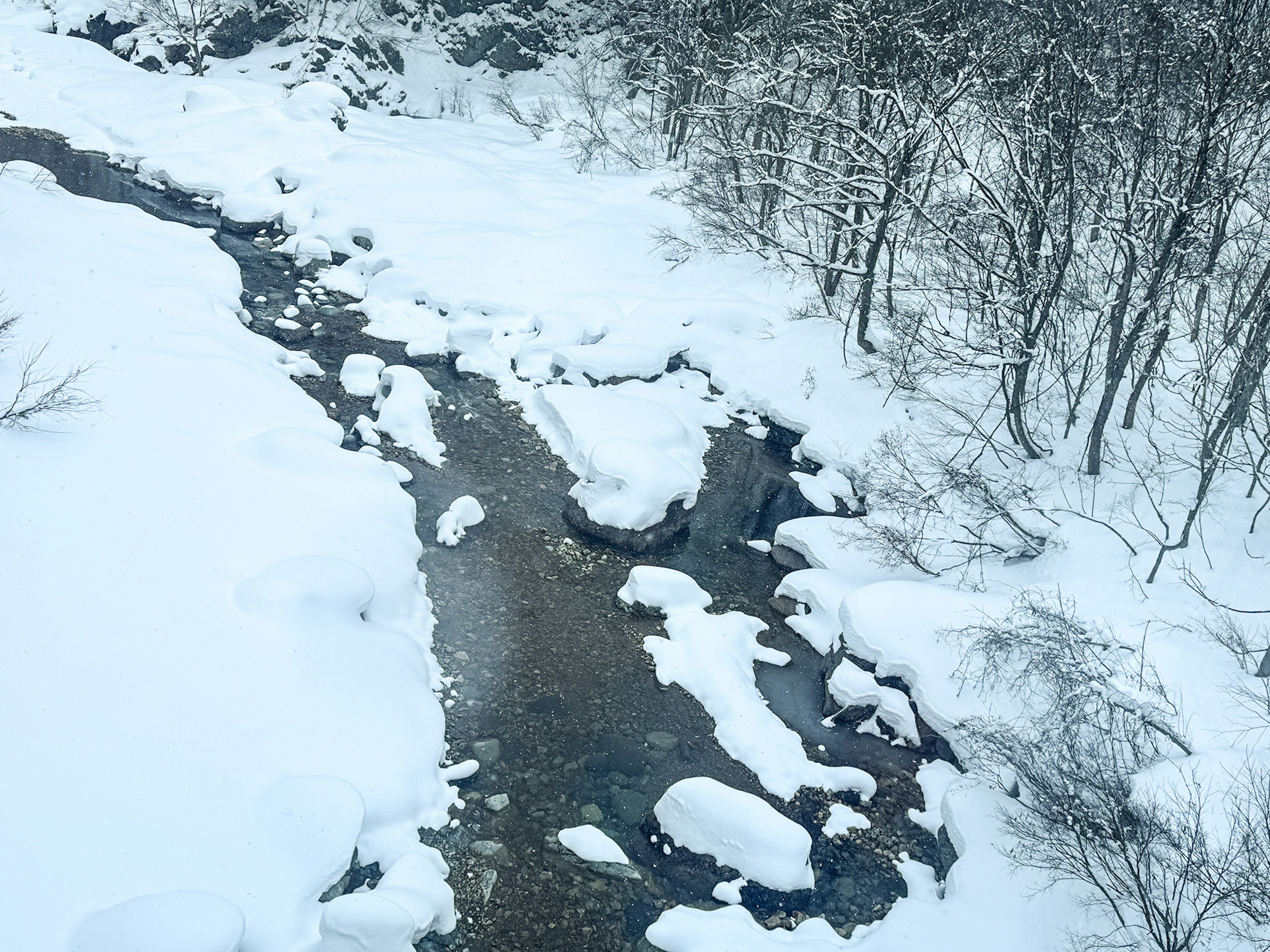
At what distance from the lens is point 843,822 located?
7609mm

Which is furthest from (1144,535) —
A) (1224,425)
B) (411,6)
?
(411,6)

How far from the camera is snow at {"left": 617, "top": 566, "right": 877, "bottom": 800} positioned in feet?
26.2

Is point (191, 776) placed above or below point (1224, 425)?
below

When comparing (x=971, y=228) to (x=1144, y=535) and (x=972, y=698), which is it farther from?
(x=972, y=698)

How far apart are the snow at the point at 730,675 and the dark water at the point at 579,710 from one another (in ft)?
0.45

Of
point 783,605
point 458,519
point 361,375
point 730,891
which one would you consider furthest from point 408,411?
point 730,891

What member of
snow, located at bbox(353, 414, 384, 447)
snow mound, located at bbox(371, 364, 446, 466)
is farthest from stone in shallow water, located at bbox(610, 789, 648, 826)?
snow, located at bbox(353, 414, 384, 447)

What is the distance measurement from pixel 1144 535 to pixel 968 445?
2.87 meters

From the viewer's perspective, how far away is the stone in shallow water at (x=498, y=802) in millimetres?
7164

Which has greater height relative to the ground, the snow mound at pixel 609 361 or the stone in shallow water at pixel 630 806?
the snow mound at pixel 609 361

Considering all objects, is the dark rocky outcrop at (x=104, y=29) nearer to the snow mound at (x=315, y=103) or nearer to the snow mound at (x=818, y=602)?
the snow mound at (x=315, y=103)

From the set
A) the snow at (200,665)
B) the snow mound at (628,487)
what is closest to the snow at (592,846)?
the snow at (200,665)

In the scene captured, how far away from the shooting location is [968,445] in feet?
40.9

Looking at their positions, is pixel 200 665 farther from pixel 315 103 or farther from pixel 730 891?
pixel 315 103
